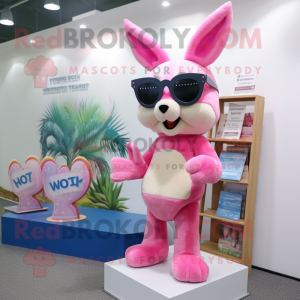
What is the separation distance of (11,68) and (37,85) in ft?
3.11

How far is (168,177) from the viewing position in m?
1.98

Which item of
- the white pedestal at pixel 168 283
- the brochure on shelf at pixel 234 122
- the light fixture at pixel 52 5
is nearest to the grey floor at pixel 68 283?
the white pedestal at pixel 168 283

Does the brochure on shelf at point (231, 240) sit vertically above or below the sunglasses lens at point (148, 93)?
below

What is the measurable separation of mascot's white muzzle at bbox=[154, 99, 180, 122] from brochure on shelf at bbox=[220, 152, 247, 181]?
1150 millimetres

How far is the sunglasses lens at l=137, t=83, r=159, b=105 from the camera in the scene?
1.97 meters

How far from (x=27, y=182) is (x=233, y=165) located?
7.65 ft

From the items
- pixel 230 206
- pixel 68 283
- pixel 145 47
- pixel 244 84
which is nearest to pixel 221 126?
pixel 244 84

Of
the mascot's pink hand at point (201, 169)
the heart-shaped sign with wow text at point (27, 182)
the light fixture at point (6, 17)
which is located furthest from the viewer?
the light fixture at point (6, 17)

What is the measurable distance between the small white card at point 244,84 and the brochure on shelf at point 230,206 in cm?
95

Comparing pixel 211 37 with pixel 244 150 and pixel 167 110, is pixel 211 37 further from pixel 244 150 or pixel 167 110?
pixel 244 150

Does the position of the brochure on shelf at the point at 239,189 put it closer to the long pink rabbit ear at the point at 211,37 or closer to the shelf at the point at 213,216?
the shelf at the point at 213,216

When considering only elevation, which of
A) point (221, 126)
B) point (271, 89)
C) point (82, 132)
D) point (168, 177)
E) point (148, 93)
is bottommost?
point (168, 177)

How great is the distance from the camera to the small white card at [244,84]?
2.81 metres

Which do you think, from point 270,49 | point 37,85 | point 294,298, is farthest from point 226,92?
point 37,85
